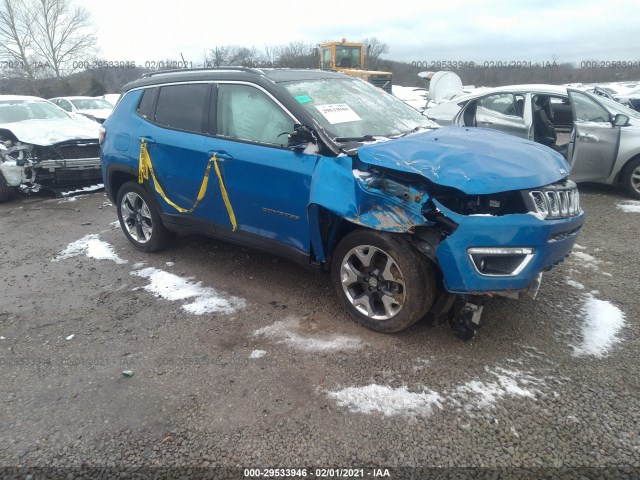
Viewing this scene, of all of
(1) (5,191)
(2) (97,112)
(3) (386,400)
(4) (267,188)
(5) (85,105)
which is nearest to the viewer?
A: (3) (386,400)

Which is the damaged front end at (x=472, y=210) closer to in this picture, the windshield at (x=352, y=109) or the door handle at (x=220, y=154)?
the windshield at (x=352, y=109)

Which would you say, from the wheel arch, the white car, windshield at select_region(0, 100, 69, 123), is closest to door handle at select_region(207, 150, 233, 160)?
the wheel arch

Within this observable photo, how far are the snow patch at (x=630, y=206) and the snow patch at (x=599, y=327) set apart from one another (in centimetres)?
327

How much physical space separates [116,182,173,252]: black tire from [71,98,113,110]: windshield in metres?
14.6

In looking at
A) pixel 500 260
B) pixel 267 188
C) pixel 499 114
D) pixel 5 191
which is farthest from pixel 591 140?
pixel 5 191

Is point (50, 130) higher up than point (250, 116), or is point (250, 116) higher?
point (250, 116)

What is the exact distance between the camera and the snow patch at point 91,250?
5043 millimetres

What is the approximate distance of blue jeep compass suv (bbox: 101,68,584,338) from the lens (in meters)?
2.78

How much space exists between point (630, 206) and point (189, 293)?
20.0 feet

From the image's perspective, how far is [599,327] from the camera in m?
3.29

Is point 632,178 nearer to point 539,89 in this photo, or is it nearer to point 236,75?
point 539,89

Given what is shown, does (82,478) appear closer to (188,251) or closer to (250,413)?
(250,413)

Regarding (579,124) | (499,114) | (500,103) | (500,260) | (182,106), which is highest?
(182,106)

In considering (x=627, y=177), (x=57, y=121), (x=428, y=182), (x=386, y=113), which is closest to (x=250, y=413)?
(x=428, y=182)
